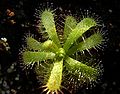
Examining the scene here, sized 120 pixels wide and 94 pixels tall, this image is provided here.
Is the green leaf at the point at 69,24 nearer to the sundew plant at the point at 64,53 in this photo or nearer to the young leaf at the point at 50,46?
the sundew plant at the point at 64,53

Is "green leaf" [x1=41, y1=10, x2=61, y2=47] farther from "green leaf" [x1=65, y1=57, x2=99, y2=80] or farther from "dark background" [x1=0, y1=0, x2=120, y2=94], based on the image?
"dark background" [x1=0, y1=0, x2=120, y2=94]

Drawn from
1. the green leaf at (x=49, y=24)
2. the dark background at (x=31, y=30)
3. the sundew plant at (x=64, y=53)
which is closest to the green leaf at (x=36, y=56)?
the sundew plant at (x=64, y=53)

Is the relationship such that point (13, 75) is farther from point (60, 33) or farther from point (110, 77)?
point (110, 77)

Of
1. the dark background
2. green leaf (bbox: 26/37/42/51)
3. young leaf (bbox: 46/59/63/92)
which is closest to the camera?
young leaf (bbox: 46/59/63/92)

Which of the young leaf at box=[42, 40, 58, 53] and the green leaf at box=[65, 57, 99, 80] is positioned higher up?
the young leaf at box=[42, 40, 58, 53]

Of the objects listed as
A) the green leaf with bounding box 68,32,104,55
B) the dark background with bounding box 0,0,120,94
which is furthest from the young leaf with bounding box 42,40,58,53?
the dark background with bounding box 0,0,120,94
